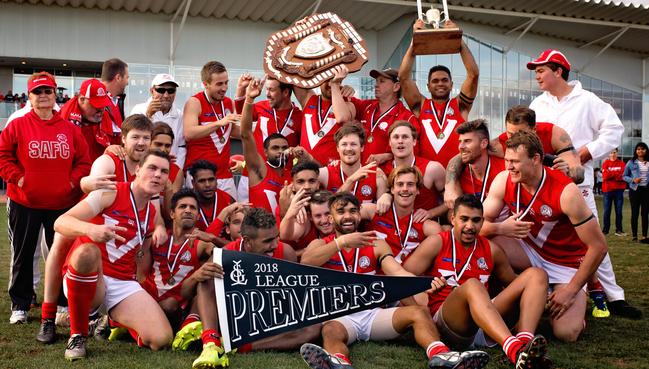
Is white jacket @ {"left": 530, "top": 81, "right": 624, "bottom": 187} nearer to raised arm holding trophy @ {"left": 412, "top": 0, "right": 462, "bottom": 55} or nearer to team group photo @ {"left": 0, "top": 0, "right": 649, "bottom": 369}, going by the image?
team group photo @ {"left": 0, "top": 0, "right": 649, "bottom": 369}

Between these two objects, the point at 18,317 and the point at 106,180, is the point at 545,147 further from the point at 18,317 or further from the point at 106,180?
the point at 18,317

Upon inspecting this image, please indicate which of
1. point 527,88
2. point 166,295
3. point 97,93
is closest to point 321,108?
point 97,93

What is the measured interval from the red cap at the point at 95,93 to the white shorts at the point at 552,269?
13.5 feet

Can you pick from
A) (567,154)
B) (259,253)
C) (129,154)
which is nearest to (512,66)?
(567,154)

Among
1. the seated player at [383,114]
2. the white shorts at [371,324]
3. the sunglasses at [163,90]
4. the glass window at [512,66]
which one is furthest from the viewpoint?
the glass window at [512,66]

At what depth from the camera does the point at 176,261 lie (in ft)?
17.0

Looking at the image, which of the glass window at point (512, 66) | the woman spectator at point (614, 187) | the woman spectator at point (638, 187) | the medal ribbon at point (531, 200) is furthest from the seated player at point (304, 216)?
Result: the glass window at point (512, 66)

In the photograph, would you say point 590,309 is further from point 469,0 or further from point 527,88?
point 527,88

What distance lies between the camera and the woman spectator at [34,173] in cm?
582

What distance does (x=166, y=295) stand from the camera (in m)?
5.16

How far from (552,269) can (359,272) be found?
1670 millimetres

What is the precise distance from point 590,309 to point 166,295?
4.16 m

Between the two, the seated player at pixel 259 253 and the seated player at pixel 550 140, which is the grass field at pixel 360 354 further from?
the seated player at pixel 550 140

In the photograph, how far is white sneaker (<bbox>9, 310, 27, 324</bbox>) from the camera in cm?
558
